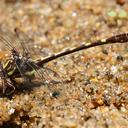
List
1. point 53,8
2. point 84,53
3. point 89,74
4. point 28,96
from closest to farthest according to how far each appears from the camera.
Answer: point 28,96 → point 89,74 → point 84,53 → point 53,8

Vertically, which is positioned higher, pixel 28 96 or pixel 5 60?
pixel 5 60

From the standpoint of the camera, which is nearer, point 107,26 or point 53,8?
point 107,26

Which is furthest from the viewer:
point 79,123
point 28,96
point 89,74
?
point 89,74

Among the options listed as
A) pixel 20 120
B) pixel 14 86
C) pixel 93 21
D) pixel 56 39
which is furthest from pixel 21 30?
pixel 20 120

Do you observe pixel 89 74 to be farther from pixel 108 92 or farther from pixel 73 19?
pixel 73 19

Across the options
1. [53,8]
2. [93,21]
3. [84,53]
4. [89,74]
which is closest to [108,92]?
[89,74]

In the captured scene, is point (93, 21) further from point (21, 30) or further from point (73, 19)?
point (21, 30)
